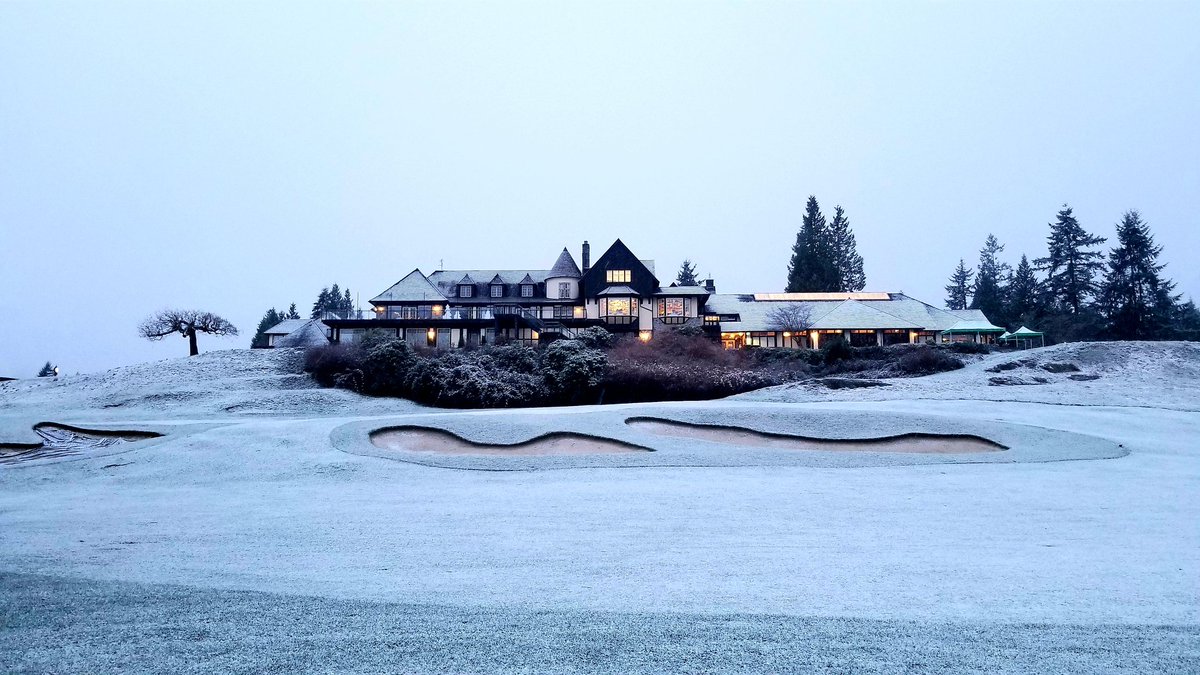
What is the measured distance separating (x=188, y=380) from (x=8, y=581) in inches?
1310

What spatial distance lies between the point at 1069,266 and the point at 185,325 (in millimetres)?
85207

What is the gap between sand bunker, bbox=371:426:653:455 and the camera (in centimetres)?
1702

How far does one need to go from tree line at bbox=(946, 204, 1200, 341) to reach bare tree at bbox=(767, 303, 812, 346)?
2509 centimetres

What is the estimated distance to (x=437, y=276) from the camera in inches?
2271

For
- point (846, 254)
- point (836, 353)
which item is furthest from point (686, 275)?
point (836, 353)

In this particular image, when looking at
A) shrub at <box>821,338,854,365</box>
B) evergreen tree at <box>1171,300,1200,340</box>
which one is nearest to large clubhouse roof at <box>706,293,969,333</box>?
shrub at <box>821,338,854,365</box>

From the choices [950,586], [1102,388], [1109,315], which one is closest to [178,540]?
[950,586]

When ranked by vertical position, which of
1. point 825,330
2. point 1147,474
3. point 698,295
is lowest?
point 1147,474

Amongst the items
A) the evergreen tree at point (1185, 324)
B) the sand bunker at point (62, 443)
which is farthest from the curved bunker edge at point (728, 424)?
the evergreen tree at point (1185, 324)

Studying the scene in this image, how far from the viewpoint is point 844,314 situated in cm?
5078

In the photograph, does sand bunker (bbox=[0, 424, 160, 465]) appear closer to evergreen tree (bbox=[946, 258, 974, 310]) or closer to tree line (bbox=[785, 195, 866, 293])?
tree line (bbox=[785, 195, 866, 293])

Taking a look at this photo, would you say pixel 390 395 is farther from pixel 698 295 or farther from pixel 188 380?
pixel 698 295

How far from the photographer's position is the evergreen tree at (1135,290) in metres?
55.0

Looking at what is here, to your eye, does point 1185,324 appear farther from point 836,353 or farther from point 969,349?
point 836,353
